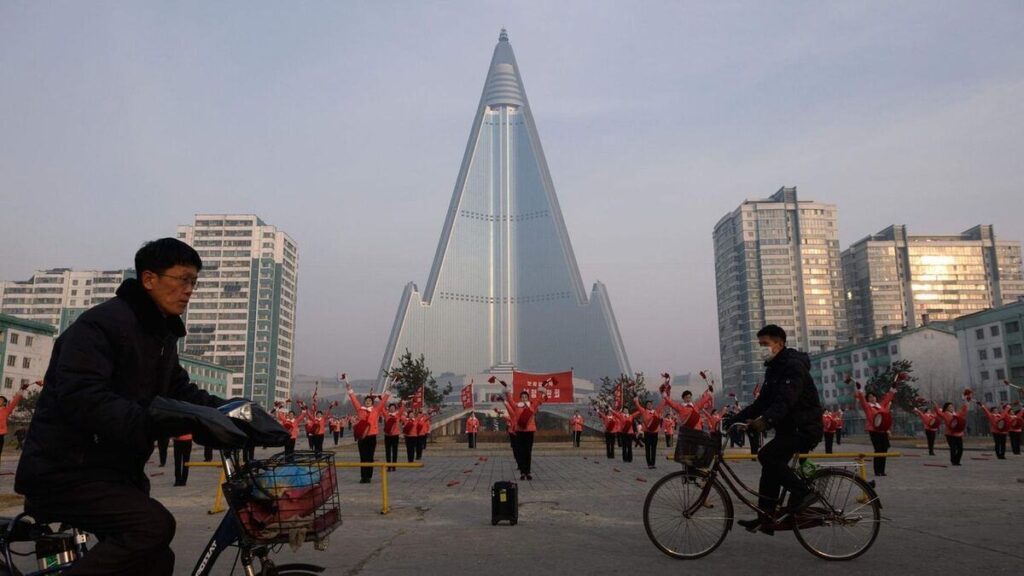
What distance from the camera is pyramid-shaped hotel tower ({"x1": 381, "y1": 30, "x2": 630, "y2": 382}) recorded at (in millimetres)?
143625

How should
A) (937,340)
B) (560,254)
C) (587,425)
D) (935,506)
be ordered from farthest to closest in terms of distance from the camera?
1. (560,254)
2. (937,340)
3. (587,425)
4. (935,506)

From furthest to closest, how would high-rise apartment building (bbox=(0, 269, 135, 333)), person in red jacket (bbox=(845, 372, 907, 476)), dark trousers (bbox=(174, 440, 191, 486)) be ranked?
high-rise apartment building (bbox=(0, 269, 135, 333))
person in red jacket (bbox=(845, 372, 907, 476))
dark trousers (bbox=(174, 440, 191, 486))

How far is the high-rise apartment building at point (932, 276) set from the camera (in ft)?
513

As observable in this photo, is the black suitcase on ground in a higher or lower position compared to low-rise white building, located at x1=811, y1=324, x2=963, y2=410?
lower

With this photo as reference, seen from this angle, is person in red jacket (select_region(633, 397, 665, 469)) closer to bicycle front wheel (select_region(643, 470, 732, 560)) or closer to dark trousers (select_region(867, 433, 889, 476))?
dark trousers (select_region(867, 433, 889, 476))

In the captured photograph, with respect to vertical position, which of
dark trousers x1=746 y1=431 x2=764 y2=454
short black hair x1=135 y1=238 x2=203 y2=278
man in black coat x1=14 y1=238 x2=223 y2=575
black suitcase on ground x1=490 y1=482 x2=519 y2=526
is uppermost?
short black hair x1=135 y1=238 x2=203 y2=278

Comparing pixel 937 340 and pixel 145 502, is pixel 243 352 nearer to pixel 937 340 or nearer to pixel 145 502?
pixel 937 340

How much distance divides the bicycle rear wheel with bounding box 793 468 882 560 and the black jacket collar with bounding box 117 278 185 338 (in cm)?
535

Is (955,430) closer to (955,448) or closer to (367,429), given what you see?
(955,448)

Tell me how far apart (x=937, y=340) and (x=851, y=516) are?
3798 inches

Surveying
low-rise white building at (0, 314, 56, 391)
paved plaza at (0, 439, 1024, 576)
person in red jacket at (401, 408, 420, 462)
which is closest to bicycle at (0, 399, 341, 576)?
paved plaza at (0, 439, 1024, 576)

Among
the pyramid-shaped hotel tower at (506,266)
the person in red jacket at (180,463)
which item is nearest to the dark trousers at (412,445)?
the person in red jacket at (180,463)

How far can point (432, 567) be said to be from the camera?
5785 millimetres

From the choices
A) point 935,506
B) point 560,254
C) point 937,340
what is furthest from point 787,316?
point 935,506
